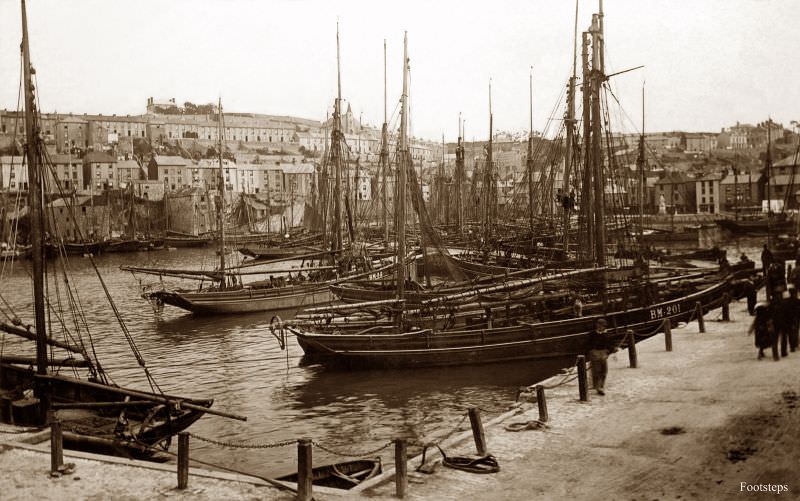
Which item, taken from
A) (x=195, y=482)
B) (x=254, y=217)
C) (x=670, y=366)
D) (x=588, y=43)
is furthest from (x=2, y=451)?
(x=254, y=217)

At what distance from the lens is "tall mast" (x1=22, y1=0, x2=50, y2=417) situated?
58.9ft

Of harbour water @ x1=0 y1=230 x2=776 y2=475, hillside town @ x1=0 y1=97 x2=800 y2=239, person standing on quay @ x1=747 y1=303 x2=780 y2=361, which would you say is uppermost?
hillside town @ x1=0 y1=97 x2=800 y2=239

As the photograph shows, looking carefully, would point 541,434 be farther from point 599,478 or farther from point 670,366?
point 670,366

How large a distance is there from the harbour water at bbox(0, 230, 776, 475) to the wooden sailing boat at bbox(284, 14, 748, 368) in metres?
0.61

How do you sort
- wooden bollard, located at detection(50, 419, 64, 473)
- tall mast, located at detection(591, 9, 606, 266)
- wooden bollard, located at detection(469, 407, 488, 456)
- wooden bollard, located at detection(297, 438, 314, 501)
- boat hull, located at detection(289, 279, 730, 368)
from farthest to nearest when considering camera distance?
tall mast, located at detection(591, 9, 606, 266)
boat hull, located at detection(289, 279, 730, 368)
wooden bollard, located at detection(469, 407, 488, 456)
wooden bollard, located at detection(50, 419, 64, 473)
wooden bollard, located at detection(297, 438, 314, 501)

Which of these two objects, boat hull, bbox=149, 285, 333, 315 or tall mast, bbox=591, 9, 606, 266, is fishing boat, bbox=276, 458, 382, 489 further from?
boat hull, bbox=149, 285, 333, 315

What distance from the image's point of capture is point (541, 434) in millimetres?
14328

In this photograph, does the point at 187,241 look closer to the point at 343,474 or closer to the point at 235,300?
the point at 235,300

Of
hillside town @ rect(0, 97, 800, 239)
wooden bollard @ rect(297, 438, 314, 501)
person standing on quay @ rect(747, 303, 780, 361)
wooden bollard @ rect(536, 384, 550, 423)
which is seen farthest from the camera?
hillside town @ rect(0, 97, 800, 239)

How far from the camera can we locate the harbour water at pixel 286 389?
19.6 metres

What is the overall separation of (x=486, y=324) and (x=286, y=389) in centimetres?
804

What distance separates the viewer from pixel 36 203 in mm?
18438

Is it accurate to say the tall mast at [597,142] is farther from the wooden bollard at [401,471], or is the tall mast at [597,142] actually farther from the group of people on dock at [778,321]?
the wooden bollard at [401,471]

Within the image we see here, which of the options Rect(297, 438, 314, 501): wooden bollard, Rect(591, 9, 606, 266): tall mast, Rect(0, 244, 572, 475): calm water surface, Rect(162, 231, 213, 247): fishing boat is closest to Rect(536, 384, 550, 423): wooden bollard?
Rect(0, 244, 572, 475): calm water surface
